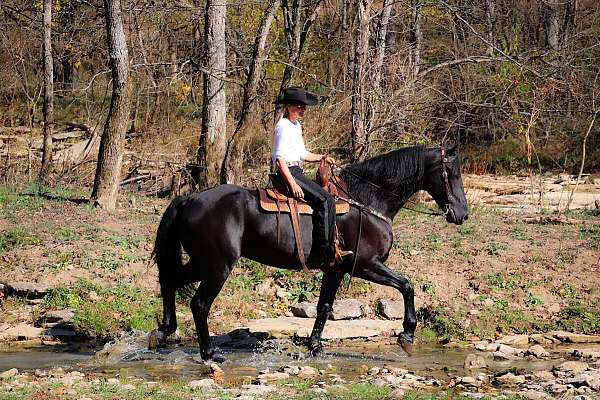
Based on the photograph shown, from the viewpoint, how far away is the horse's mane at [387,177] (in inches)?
442

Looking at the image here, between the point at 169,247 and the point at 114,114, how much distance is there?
7850 mm

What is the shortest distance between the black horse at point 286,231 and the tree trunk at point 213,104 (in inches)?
320

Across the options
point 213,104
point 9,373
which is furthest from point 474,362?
point 213,104

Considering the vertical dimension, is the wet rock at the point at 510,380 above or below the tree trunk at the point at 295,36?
below

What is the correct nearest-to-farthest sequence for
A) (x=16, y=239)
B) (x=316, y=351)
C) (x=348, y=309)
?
(x=316, y=351), (x=348, y=309), (x=16, y=239)

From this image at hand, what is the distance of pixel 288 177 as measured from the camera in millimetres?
10461

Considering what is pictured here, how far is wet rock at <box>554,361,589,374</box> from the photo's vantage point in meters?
9.92

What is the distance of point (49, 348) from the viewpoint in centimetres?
1160

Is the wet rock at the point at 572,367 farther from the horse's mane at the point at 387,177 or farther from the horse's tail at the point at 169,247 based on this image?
the horse's tail at the point at 169,247

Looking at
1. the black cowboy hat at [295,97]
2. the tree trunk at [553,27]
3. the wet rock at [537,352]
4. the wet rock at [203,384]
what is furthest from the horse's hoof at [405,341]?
the tree trunk at [553,27]

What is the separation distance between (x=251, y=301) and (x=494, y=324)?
133 inches

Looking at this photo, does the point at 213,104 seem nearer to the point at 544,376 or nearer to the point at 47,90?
the point at 47,90

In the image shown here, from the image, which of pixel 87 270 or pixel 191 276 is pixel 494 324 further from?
pixel 87 270

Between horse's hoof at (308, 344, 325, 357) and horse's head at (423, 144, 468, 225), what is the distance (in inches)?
86.0
